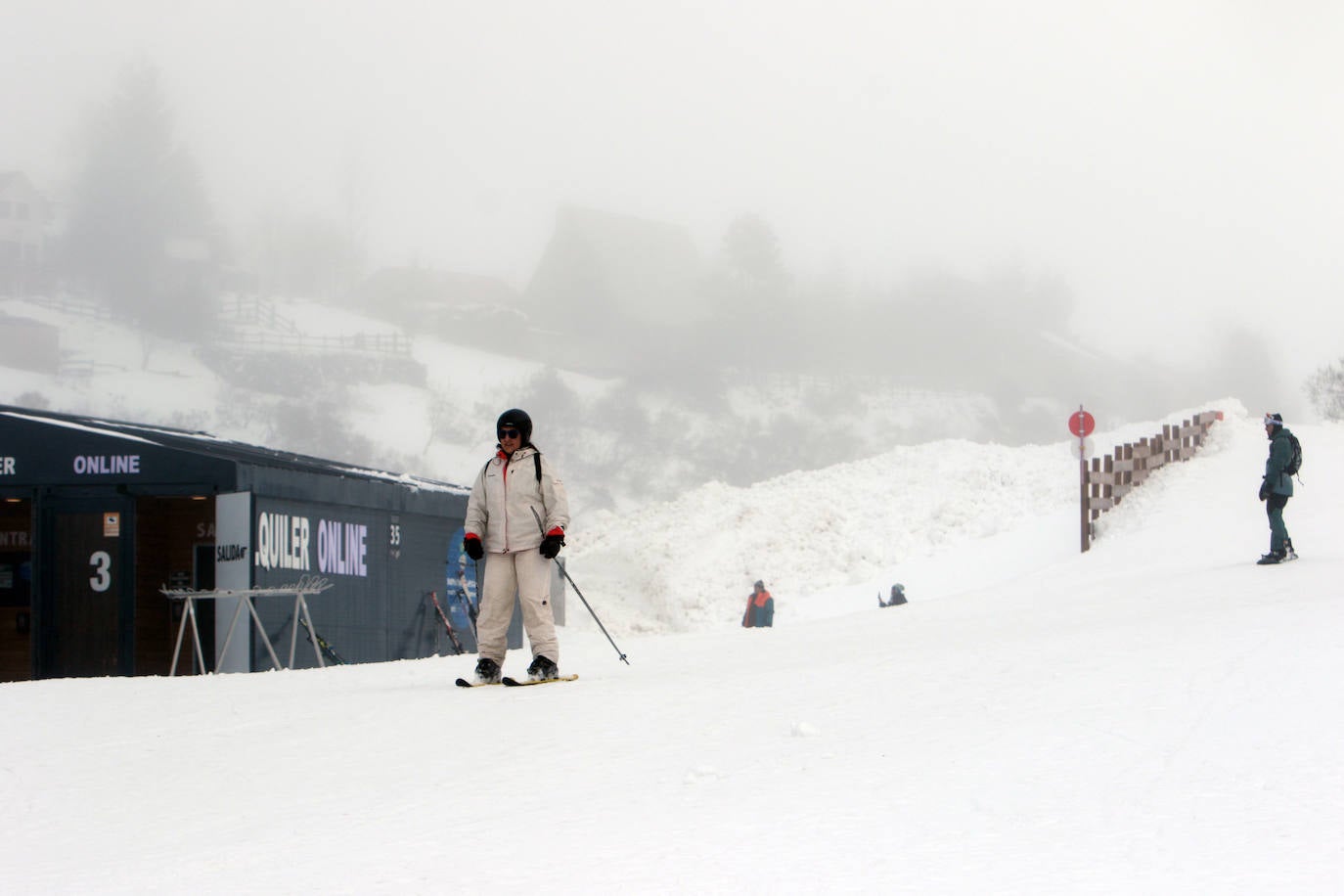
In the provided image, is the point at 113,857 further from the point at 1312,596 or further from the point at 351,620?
the point at 351,620

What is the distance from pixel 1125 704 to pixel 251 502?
35.5 feet

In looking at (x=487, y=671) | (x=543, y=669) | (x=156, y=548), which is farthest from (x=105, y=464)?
(x=543, y=669)

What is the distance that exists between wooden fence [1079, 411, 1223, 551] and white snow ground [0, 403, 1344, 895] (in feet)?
42.8

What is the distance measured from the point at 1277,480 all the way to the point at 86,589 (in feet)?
46.4

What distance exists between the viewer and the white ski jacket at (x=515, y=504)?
10156 millimetres

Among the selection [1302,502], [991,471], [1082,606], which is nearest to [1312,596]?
[1082,606]

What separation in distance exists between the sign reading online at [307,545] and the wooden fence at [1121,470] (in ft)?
46.8

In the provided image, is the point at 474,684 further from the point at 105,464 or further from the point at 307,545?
the point at 105,464

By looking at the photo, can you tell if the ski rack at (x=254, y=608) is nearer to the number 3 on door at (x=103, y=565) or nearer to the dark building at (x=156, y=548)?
the dark building at (x=156, y=548)

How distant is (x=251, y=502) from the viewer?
15297 millimetres

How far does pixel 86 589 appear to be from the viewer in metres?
16.2

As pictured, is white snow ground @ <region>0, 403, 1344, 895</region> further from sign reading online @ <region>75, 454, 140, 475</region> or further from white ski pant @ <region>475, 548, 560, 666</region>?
sign reading online @ <region>75, 454, 140, 475</region>

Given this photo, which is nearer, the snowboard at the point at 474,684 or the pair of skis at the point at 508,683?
the pair of skis at the point at 508,683

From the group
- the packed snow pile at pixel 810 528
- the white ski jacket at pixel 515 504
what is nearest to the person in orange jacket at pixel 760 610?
the packed snow pile at pixel 810 528
